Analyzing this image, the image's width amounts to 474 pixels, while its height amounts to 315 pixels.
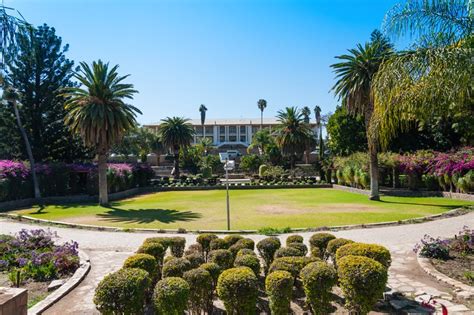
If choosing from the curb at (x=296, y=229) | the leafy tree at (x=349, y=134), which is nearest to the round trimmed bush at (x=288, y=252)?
the curb at (x=296, y=229)

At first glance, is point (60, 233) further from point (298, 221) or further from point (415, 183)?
point (415, 183)

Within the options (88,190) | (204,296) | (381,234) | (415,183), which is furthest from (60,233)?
(415,183)

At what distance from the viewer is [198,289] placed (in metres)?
5.40

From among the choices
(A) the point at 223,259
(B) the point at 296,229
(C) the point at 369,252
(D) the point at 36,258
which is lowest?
(B) the point at 296,229

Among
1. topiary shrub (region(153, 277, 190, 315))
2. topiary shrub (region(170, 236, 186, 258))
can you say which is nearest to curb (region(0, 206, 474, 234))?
topiary shrub (region(170, 236, 186, 258))

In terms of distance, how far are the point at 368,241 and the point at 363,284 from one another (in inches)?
269

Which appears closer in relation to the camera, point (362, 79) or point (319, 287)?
point (319, 287)

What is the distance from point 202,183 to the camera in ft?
132

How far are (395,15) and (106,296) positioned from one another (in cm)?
789

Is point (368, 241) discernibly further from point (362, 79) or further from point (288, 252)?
point (362, 79)

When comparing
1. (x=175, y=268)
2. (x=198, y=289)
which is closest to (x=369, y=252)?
(x=198, y=289)

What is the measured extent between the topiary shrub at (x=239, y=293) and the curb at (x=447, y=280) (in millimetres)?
3690

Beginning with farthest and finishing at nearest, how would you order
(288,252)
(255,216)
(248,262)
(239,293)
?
(255,216), (288,252), (248,262), (239,293)

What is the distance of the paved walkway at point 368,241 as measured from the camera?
642 cm
